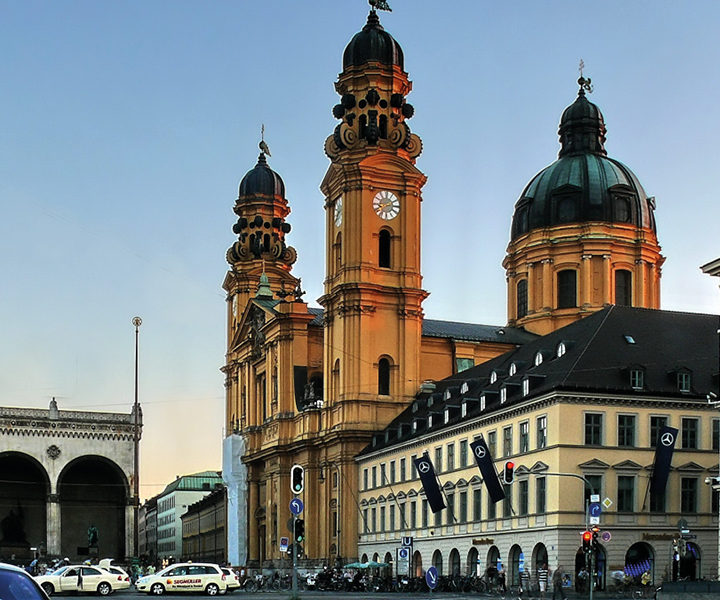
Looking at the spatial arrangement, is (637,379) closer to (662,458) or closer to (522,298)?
(662,458)

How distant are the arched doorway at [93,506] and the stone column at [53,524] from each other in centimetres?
298

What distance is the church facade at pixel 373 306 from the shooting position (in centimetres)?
9531

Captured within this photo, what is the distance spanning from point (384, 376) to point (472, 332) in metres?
14.6

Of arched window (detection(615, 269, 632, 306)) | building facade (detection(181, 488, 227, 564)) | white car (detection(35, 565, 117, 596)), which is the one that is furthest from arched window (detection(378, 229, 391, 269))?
white car (detection(35, 565, 117, 596))

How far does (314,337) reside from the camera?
106812 mm

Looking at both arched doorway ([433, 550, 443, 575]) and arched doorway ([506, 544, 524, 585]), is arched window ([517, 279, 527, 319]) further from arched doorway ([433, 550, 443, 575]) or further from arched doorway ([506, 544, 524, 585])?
arched doorway ([506, 544, 524, 585])

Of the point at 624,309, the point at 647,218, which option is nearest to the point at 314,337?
the point at 647,218

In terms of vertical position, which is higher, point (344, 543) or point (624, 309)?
point (624, 309)

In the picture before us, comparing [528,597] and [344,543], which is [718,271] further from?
[344,543]

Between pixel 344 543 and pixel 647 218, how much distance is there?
38.0 m

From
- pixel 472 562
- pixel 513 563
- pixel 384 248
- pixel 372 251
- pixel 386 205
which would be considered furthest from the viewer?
pixel 384 248

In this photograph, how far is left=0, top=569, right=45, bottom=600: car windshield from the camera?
1436 centimetres

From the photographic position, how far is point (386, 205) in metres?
98.1

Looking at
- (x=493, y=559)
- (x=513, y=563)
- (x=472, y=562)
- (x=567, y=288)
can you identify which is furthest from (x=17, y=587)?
(x=567, y=288)
